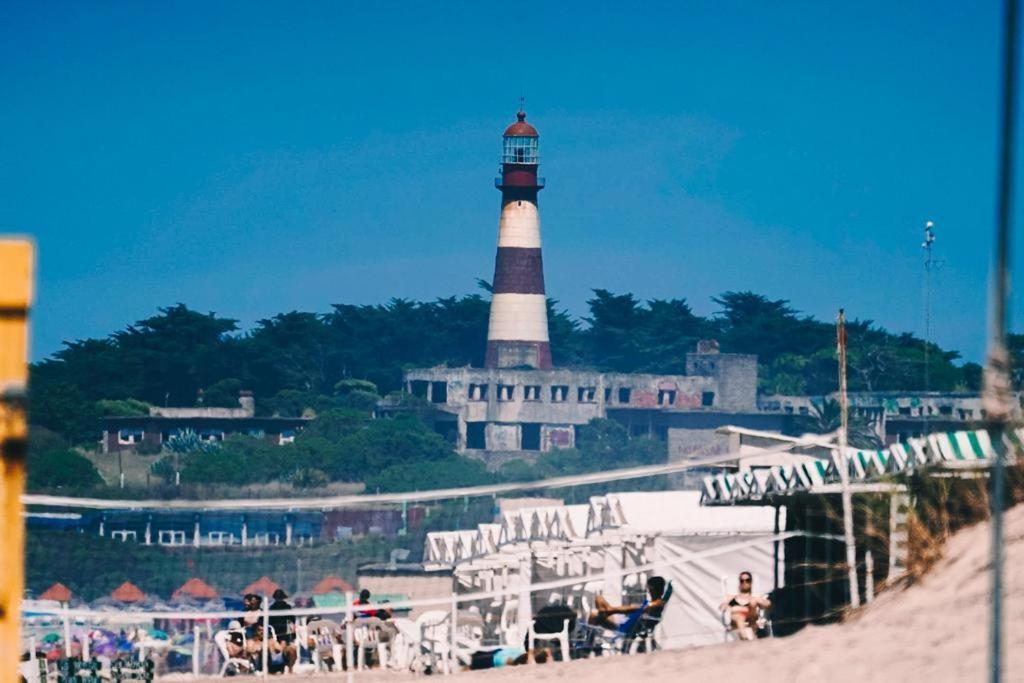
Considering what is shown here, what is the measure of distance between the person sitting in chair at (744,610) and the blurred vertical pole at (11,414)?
8651 mm

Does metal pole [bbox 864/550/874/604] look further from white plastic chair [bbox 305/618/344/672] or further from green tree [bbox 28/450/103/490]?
green tree [bbox 28/450/103/490]

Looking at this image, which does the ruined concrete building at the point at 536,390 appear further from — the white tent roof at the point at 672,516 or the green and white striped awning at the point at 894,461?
the green and white striped awning at the point at 894,461

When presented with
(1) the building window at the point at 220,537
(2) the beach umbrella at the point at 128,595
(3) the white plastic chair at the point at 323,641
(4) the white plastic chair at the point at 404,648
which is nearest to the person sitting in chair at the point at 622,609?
(4) the white plastic chair at the point at 404,648

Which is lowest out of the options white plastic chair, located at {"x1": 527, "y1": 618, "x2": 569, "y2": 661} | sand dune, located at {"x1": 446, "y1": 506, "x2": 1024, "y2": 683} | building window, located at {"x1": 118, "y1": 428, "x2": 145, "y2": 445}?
white plastic chair, located at {"x1": 527, "y1": 618, "x2": 569, "y2": 661}

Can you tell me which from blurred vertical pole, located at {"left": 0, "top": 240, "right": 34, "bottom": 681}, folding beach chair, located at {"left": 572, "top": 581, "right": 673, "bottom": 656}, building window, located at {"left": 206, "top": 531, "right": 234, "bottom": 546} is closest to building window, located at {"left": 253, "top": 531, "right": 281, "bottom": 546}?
building window, located at {"left": 206, "top": 531, "right": 234, "bottom": 546}

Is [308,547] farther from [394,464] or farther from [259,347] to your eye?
[259,347]

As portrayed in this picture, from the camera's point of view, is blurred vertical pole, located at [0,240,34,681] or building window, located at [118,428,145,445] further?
building window, located at [118,428,145,445]

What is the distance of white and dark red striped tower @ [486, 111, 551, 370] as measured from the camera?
10762 cm

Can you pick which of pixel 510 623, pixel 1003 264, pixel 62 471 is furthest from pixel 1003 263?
pixel 62 471

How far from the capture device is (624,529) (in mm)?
19047

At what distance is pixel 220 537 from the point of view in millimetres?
86250

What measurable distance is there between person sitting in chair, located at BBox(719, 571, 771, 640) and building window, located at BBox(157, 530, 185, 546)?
230 ft

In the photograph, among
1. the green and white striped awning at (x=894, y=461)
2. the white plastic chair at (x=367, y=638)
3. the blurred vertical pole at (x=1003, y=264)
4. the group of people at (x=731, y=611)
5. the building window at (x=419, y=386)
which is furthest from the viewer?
the building window at (x=419, y=386)

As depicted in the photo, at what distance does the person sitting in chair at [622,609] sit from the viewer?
49.4 ft
